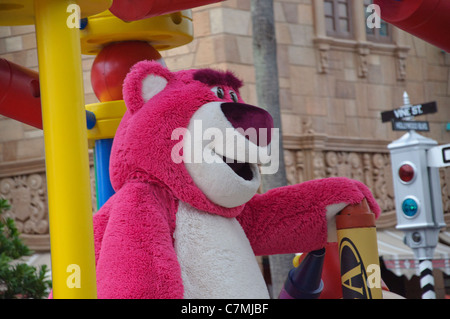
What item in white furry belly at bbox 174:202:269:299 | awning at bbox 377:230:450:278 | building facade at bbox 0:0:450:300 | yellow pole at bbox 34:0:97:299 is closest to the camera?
yellow pole at bbox 34:0:97:299

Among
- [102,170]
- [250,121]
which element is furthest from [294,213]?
[102,170]

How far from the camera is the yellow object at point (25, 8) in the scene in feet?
5.35

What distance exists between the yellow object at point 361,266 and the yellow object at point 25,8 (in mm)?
1036

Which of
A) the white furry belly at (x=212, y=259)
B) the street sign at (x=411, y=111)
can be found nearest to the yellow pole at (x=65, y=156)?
the white furry belly at (x=212, y=259)

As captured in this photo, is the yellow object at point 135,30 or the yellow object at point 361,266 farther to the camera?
the yellow object at point 135,30

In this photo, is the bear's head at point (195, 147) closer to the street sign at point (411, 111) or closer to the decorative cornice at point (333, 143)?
the street sign at point (411, 111)

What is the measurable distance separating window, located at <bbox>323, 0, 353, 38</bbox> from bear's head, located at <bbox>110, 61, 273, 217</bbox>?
789cm

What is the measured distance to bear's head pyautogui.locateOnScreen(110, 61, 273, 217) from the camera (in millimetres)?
2137

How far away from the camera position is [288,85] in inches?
→ 361

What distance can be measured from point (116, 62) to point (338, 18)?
291 inches

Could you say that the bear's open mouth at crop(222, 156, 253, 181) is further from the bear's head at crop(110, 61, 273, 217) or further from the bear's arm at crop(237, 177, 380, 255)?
the bear's arm at crop(237, 177, 380, 255)

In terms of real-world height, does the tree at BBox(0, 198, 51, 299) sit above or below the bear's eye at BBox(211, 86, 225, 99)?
below

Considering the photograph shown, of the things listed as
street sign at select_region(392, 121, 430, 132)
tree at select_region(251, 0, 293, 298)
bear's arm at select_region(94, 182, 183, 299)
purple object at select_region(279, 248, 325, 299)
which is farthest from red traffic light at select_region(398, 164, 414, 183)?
bear's arm at select_region(94, 182, 183, 299)
